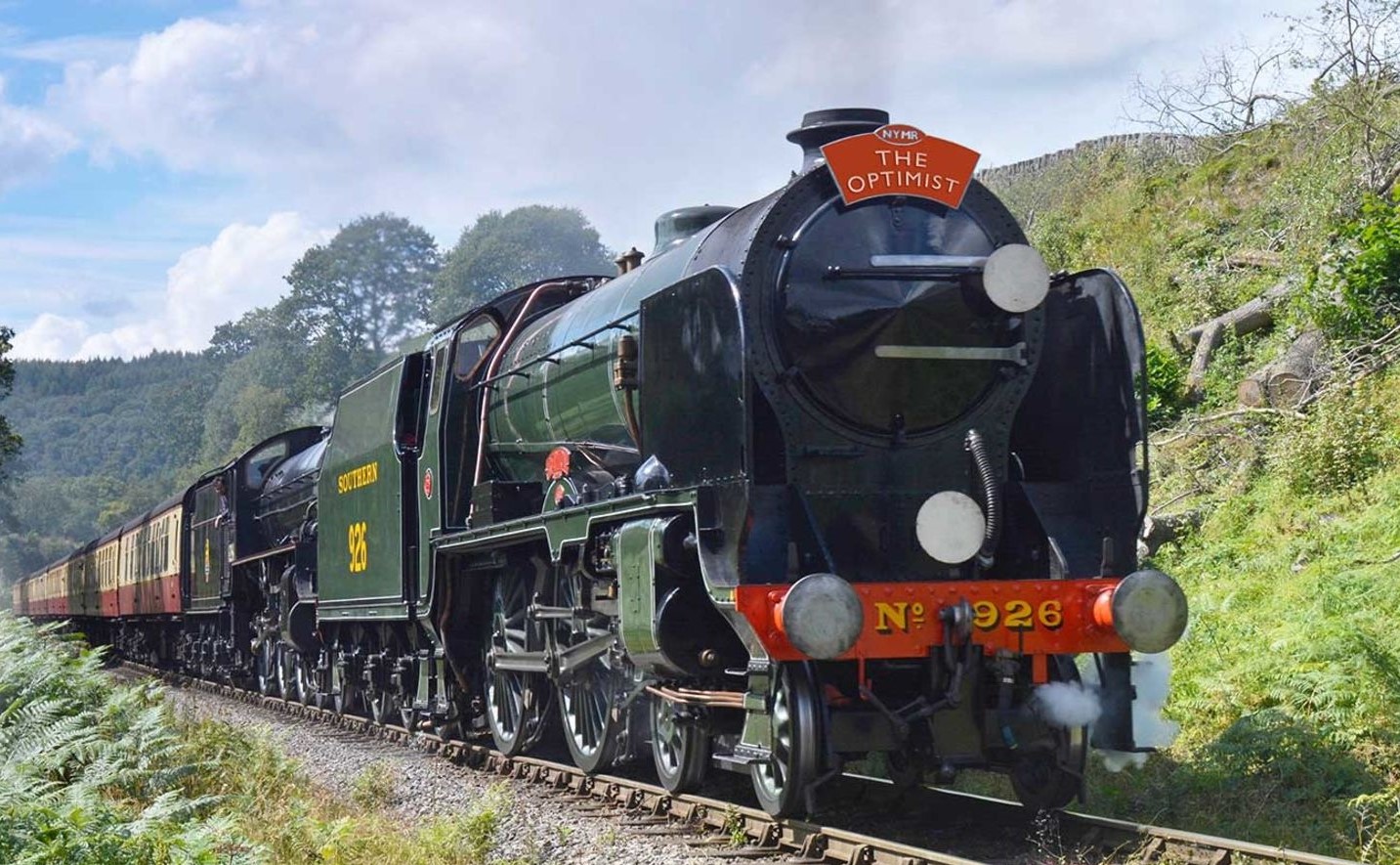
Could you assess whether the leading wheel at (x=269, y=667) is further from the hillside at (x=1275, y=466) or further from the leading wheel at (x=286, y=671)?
the hillside at (x=1275, y=466)

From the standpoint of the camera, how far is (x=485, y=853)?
680 centimetres

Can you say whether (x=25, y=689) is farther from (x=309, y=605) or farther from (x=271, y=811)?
(x=309, y=605)

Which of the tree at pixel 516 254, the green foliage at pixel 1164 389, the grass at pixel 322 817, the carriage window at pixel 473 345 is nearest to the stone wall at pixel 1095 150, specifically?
the green foliage at pixel 1164 389

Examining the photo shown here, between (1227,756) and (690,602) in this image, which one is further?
(1227,756)

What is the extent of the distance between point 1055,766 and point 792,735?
1352mm

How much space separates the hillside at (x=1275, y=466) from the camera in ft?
24.4

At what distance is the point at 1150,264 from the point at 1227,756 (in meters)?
13.2

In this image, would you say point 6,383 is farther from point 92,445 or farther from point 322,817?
point 92,445

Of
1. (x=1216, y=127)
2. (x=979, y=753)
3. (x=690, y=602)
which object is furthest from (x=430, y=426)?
(x=1216, y=127)

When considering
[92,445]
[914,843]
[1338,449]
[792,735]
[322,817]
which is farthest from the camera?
[92,445]

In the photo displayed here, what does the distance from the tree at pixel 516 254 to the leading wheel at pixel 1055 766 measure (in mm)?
47450

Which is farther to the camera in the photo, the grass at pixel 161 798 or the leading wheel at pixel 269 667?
the leading wheel at pixel 269 667

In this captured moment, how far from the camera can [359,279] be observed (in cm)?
6619

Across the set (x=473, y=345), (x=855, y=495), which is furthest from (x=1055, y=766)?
(x=473, y=345)
